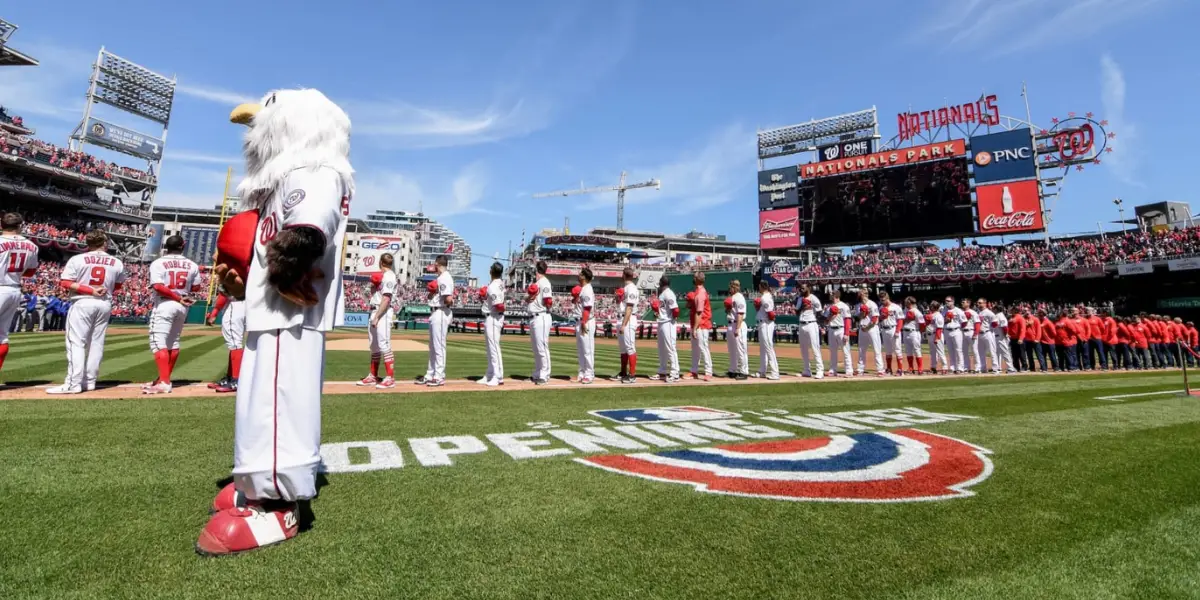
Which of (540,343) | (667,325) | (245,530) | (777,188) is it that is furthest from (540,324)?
(777,188)

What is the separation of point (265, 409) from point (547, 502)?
136cm

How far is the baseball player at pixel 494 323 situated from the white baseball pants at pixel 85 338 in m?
4.54

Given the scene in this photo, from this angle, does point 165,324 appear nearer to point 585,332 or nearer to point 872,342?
point 585,332

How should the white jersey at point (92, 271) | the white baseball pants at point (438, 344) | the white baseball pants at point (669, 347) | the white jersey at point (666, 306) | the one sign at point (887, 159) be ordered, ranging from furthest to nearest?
the one sign at point (887, 159) → the white jersey at point (666, 306) → the white baseball pants at point (669, 347) → the white baseball pants at point (438, 344) → the white jersey at point (92, 271)

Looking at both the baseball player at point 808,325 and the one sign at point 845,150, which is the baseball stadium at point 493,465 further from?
the one sign at point 845,150

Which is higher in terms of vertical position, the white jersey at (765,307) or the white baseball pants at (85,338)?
the white jersey at (765,307)

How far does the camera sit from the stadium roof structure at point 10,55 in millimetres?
35312


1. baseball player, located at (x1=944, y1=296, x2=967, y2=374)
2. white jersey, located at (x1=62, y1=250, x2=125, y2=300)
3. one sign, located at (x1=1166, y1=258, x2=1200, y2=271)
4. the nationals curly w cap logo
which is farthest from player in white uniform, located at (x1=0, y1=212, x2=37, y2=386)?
one sign, located at (x1=1166, y1=258, x2=1200, y2=271)

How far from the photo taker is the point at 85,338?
6051mm

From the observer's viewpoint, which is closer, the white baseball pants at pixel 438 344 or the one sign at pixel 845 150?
the white baseball pants at pixel 438 344

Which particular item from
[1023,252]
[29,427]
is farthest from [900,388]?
[1023,252]

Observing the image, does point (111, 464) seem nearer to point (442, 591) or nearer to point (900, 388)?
point (442, 591)

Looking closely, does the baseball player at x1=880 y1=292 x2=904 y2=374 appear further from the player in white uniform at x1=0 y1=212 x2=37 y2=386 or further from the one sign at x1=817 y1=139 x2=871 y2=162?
the one sign at x1=817 y1=139 x2=871 y2=162

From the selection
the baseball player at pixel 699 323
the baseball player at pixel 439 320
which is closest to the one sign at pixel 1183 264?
the baseball player at pixel 699 323
